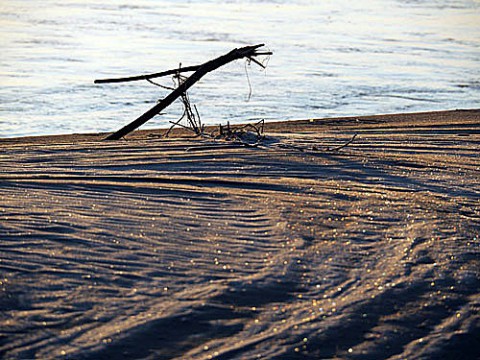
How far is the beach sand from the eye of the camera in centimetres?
208

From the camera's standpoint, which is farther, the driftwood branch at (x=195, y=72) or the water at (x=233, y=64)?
the water at (x=233, y=64)

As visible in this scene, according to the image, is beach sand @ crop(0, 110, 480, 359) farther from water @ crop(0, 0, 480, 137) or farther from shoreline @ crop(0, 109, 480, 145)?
water @ crop(0, 0, 480, 137)

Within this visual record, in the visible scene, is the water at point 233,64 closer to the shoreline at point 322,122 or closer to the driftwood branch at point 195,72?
the shoreline at point 322,122

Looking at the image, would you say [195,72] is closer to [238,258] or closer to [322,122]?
[322,122]

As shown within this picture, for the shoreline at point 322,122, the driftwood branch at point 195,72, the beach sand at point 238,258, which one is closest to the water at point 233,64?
the shoreline at point 322,122

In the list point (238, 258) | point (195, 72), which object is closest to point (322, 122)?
point (195, 72)

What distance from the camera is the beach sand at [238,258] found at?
208cm

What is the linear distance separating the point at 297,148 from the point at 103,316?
2250 millimetres

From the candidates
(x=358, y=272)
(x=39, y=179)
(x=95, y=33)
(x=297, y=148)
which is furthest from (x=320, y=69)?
(x=358, y=272)

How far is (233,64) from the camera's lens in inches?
445

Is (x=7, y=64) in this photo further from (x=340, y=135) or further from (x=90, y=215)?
(x=90, y=215)

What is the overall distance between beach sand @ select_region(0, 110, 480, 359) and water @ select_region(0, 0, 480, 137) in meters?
3.67

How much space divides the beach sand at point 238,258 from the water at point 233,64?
367 centimetres

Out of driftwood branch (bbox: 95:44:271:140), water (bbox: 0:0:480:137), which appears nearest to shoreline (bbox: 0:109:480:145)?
water (bbox: 0:0:480:137)
